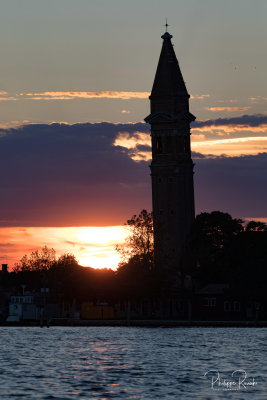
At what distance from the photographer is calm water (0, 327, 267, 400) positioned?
76863 millimetres

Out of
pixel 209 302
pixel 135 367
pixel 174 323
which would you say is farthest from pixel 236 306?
pixel 135 367

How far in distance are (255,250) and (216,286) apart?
861 centimetres

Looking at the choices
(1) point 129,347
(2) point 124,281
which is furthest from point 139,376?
(2) point 124,281

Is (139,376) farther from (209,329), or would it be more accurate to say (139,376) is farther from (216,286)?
(216,286)

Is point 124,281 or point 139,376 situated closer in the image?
point 139,376

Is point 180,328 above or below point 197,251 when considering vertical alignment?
below

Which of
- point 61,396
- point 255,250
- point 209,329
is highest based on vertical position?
point 255,250

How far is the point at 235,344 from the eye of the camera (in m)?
126
